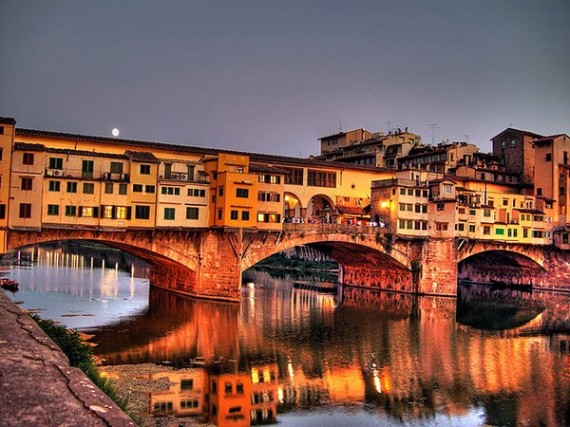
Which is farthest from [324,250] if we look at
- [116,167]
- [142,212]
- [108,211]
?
[108,211]

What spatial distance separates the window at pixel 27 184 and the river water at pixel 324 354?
8.21 metres

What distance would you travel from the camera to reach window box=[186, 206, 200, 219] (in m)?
44.3

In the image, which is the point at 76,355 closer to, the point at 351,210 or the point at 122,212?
the point at 122,212

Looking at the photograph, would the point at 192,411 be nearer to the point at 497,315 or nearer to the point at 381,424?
the point at 381,424

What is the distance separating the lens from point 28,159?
124ft

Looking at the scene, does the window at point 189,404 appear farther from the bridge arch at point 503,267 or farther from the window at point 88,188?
the bridge arch at point 503,267

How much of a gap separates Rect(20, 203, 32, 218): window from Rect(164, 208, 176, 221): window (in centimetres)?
949

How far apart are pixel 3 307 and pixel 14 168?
67.1 ft

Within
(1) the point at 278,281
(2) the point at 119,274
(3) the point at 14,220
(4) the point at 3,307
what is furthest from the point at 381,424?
(2) the point at 119,274

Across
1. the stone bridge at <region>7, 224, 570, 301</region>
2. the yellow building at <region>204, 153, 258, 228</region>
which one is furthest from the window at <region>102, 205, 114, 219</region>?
the yellow building at <region>204, 153, 258, 228</region>

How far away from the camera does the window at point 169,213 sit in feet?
142

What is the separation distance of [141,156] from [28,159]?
7883mm

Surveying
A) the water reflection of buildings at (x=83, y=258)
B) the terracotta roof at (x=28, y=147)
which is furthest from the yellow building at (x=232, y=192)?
the water reflection of buildings at (x=83, y=258)

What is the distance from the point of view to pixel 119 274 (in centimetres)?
6875
